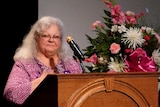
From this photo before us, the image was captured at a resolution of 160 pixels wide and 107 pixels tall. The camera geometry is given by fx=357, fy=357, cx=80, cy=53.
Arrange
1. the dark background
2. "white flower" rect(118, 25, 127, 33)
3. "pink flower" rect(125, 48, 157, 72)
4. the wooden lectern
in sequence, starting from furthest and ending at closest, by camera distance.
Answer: the dark background → "white flower" rect(118, 25, 127, 33) → "pink flower" rect(125, 48, 157, 72) → the wooden lectern

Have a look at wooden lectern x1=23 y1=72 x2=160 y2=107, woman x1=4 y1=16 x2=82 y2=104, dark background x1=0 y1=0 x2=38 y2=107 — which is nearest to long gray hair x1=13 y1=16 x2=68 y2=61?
woman x1=4 y1=16 x2=82 y2=104

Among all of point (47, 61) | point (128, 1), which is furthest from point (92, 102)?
point (128, 1)

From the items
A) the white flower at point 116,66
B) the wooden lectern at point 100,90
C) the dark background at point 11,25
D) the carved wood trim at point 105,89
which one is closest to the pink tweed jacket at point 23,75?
the white flower at point 116,66

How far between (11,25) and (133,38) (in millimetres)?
1431

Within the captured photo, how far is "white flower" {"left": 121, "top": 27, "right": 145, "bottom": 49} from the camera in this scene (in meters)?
1.78

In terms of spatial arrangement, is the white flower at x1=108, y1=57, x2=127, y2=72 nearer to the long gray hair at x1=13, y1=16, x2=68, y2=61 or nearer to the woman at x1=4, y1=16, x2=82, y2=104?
the woman at x1=4, y1=16, x2=82, y2=104

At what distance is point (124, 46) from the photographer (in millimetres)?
1826

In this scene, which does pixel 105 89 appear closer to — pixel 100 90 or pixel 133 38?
pixel 100 90

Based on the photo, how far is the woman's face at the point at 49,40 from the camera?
2.18 metres

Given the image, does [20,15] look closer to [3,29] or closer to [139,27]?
[3,29]

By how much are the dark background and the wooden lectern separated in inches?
60.7

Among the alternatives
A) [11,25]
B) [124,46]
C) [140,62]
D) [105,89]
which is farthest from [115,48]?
[11,25]

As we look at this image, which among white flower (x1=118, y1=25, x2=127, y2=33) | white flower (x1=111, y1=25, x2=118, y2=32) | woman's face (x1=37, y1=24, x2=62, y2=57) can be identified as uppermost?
woman's face (x1=37, y1=24, x2=62, y2=57)

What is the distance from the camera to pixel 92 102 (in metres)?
1.35
